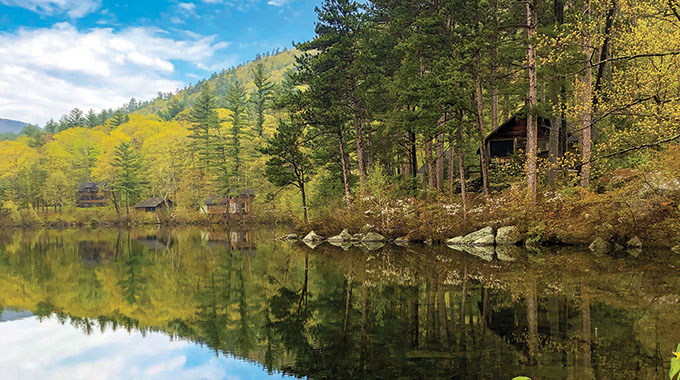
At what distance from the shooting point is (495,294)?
1114 centimetres

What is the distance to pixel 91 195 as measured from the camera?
87438mm

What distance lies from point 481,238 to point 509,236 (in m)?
1.52

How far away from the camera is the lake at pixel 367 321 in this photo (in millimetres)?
6965

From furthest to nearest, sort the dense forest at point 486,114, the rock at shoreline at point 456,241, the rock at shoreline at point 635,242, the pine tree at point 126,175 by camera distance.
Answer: the pine tree at point 126,175 < the rock at shoreline at point 456,241 < the rock at shoreline at point 635,242 < the dense forest at point 486,114

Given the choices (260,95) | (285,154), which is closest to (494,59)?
(285,154)

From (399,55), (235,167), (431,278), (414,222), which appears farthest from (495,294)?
(235,167)

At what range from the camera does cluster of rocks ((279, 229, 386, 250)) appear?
2770 centimetres

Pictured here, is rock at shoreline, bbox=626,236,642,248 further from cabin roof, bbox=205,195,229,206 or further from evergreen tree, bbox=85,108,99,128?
evergreen tree, bbox=85,108,99,128

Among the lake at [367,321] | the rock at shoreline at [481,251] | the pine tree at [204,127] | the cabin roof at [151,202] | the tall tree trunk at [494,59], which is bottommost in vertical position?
the lake at [367,321]

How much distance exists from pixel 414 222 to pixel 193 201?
176ft

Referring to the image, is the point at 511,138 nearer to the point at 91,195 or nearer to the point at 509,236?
the point at 509,236

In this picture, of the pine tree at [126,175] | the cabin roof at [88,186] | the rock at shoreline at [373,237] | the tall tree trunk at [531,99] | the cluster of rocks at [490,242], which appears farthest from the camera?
the cabin roof at [88,186]

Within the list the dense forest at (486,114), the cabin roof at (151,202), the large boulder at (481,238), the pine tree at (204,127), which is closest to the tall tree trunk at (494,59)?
the dense forest at (486,114)

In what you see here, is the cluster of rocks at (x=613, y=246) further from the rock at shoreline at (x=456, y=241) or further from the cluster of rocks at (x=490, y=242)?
the rock at shoreline at (x=456, y=241)
